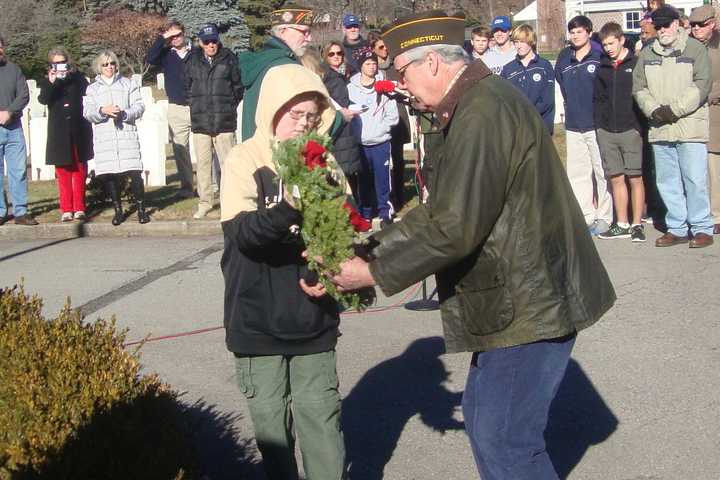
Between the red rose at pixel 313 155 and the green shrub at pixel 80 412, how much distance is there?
1.15 m

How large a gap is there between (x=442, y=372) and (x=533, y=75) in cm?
512

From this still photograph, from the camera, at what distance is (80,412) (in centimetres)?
379

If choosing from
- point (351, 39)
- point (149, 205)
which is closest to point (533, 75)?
point (351, 39)

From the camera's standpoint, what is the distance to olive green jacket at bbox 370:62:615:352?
345cm

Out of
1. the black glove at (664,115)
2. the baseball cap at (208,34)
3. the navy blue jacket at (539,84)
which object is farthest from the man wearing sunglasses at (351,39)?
the black glove at (664,115)

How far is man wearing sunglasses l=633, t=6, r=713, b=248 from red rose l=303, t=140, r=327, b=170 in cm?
664

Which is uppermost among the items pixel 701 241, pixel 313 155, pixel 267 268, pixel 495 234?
pixel 313 155

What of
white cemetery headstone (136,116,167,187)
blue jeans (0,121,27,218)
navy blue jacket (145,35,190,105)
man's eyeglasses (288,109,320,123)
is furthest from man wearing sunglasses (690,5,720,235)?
white cemetery headstone (136,116,167,187)

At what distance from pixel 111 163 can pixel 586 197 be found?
5378 millimetres

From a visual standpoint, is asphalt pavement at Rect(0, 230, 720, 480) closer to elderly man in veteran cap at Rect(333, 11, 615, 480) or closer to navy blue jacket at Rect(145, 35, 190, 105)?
elderly man in veteran cap at Rect(333, 11, 615, 480)

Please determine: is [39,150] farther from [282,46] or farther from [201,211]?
[282,46]

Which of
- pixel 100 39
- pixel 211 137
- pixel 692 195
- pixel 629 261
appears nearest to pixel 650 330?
pixel 629 261

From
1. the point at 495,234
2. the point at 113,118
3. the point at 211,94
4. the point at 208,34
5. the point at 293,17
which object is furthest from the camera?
the point at 208,34

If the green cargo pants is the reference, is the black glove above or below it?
above
